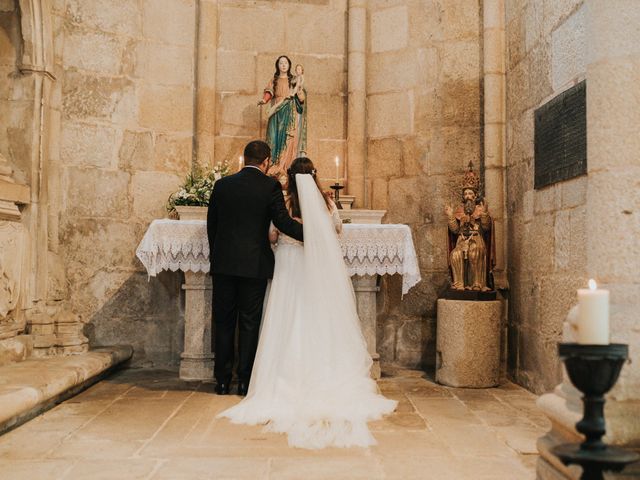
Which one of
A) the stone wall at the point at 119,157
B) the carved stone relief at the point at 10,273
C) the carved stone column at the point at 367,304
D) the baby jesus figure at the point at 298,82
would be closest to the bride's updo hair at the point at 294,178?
the carved stone column at the point at 367,304

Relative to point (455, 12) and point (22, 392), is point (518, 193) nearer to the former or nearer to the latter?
point (455, 12)

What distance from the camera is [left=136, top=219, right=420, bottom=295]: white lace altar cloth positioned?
A: 4.89 m

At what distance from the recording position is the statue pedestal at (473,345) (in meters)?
4.86

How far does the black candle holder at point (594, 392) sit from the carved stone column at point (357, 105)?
4.66 metres

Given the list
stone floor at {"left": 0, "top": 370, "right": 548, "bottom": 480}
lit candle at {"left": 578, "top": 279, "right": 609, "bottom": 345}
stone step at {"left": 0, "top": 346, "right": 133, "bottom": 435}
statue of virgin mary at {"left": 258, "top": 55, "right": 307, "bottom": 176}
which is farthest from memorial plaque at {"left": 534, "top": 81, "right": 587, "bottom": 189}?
stone step at {"left": 0, "top": 346, "right": 133, "bottom": 435}

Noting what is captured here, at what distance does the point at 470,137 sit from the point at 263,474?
4.10m

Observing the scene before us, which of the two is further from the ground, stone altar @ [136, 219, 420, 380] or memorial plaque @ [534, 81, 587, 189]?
memorial plaque @ [534, 81, 587, 189]

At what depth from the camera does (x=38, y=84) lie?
5355 millimetres

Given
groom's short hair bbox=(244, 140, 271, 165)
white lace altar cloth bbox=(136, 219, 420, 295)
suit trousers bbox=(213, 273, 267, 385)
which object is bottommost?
suit trousers bbox=(213, 273, 267, 385)

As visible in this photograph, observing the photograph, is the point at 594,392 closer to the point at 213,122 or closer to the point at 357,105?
the point at 357,105

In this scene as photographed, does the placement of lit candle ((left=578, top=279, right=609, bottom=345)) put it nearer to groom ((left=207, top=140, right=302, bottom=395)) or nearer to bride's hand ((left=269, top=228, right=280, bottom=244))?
groom ((left=207, top=140, right=302, bottom=395))

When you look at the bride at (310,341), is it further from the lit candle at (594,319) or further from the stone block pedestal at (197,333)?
the lit candle at (594,319)

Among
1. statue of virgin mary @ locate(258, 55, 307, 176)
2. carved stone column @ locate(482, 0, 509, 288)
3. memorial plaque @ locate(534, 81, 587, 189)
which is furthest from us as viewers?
statue of virgin mary @ locate(258, 55, 307, 176)

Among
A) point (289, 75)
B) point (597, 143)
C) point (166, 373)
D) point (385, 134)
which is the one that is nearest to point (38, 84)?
point (289, 75)
